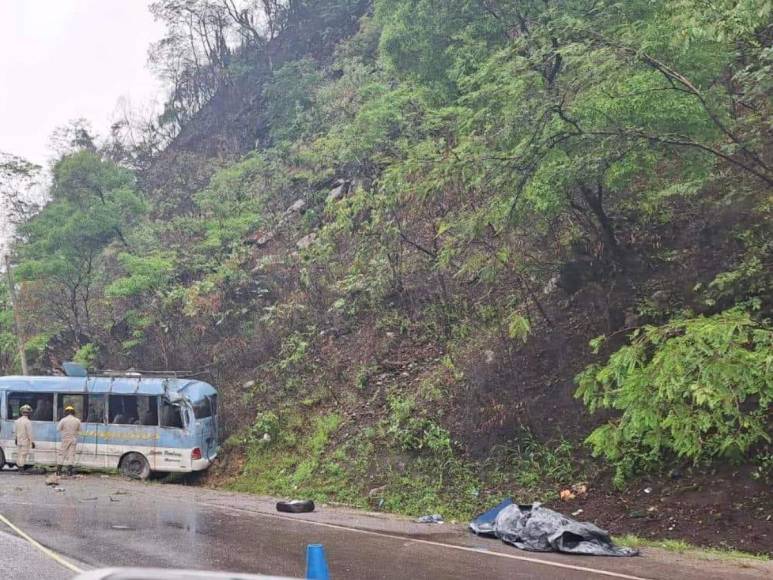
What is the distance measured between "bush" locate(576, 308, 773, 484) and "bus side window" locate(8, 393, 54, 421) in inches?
607

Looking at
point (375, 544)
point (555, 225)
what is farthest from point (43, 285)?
point (375, 544)

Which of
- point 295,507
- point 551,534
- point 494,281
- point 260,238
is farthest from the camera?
point 260,238

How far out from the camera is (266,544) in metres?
10.0

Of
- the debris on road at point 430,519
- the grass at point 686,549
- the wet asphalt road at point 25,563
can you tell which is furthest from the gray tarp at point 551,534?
the wet asphalt road at point 25,563

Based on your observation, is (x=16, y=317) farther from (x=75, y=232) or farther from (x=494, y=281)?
(x=494, y=281)

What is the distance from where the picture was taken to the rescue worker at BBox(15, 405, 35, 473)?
18.8 metres

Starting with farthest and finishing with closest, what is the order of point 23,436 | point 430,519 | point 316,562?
point 23,436, point 430,519, point 316,562

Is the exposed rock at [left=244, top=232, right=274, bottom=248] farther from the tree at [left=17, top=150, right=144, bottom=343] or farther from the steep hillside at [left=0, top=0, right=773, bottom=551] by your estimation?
the tree at [left=17, top=150, right=144, bottom=343]

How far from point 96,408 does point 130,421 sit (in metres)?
1.14

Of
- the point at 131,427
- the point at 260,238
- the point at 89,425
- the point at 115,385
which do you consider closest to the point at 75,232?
the point at 260,238

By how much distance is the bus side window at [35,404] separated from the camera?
19.9 m

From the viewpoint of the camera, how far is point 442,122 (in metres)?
19.4

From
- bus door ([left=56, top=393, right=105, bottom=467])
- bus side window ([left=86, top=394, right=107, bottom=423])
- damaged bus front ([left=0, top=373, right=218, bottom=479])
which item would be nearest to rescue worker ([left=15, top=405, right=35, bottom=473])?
damaged bus front ([left=0, top=373, right=218, bottom=479])

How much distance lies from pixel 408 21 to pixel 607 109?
1083 cm
